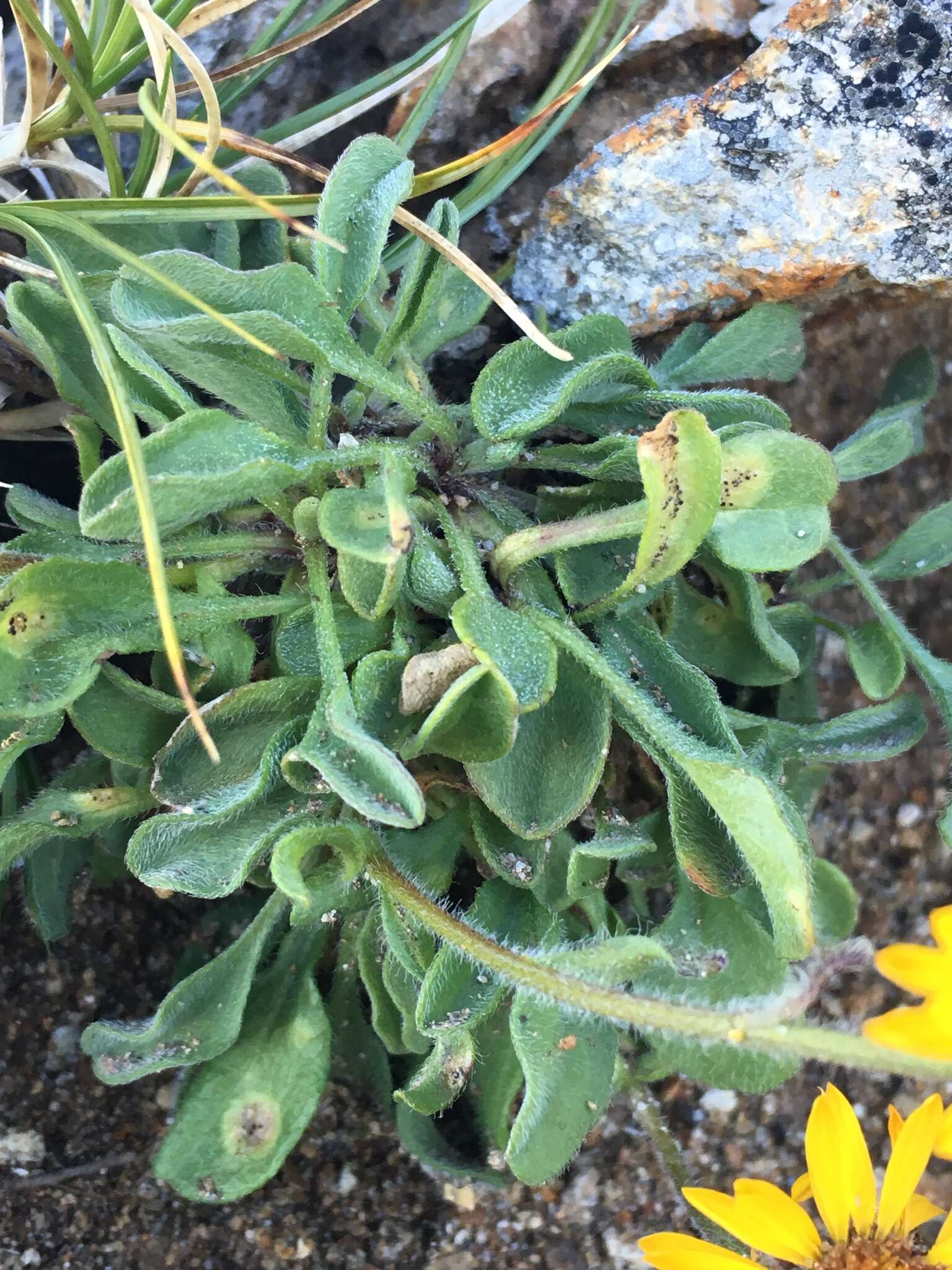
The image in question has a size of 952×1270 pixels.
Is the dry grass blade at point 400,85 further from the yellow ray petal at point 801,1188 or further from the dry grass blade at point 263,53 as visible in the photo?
the yellow ray petal at point 801,1188

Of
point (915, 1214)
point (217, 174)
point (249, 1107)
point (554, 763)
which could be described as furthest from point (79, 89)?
point (915, 1214)

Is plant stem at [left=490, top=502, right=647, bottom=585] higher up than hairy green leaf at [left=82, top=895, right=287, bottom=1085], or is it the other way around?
plant stem at [left=490, top=502, right=647, bottom=585]

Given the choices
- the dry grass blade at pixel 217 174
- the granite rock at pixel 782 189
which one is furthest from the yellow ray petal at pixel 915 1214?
the dry grass blade at pixel 217 174

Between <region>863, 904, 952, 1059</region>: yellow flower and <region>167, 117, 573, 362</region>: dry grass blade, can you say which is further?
<region>167, 117, 573, 362</region>: dry grass blade

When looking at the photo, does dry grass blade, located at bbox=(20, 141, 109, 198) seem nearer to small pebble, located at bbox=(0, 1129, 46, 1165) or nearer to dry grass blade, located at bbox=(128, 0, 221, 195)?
dry grass blade, located at bbox=(128, 0, 221, 195)

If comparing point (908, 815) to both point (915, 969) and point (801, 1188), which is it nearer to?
point (801, 1188)

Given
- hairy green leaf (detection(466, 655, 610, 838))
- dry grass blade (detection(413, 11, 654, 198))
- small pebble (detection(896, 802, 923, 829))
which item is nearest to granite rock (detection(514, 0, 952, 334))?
dry grass blade (detection(413, 11, 654, 198))
